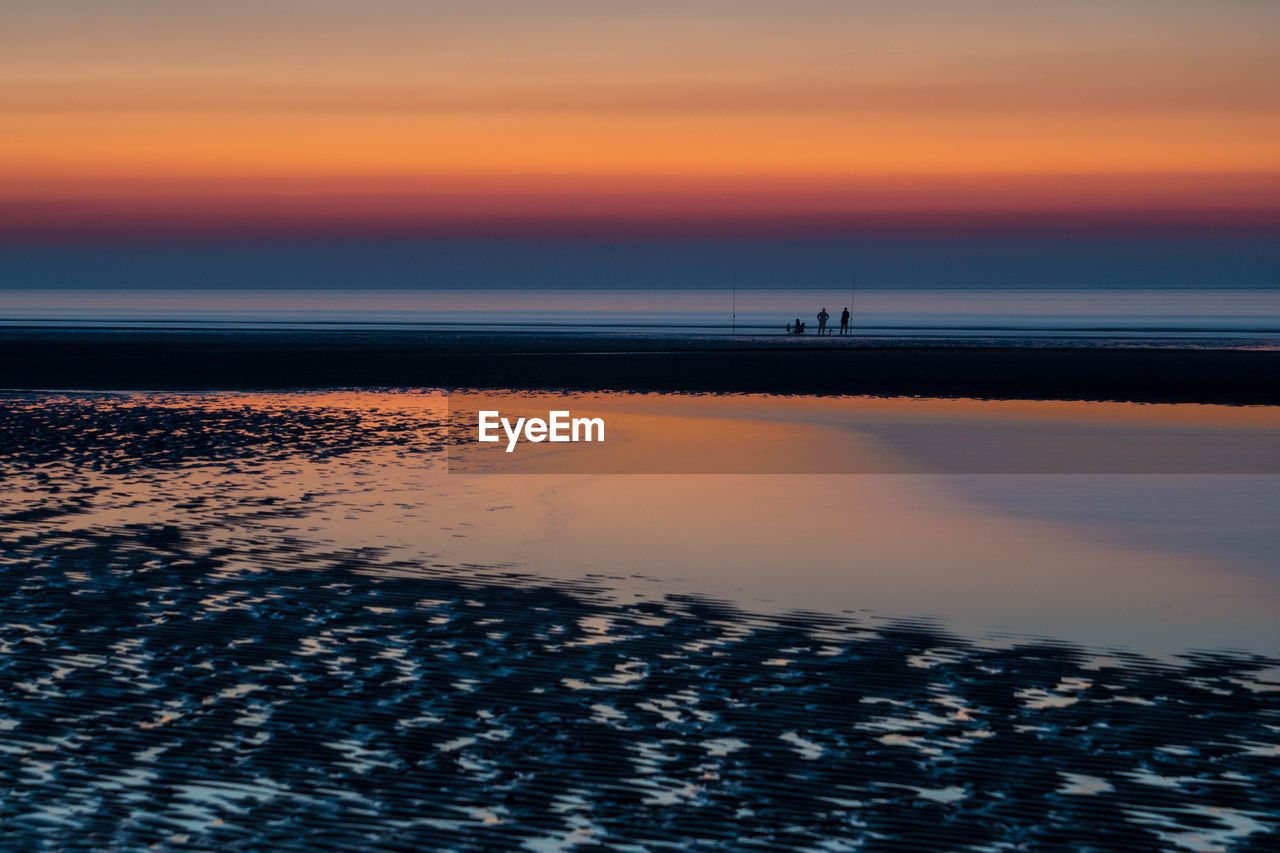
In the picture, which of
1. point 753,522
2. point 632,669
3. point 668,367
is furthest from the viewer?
point 668,367

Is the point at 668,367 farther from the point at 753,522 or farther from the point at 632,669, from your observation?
the point at 632,669

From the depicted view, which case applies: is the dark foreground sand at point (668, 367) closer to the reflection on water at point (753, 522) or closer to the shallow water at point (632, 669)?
the reflection on water at point (753, 522)

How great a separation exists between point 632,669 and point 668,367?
4130 cm

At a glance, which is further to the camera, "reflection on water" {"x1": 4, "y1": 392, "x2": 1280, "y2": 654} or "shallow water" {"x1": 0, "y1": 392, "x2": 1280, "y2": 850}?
"reflection on water" {"x1": 4, "y1": 392, "x2": 1280, "y2": 654}

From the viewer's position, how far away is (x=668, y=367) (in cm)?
5147

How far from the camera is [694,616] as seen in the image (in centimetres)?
1215

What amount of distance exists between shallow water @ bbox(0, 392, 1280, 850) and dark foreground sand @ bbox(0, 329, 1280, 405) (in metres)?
23.0

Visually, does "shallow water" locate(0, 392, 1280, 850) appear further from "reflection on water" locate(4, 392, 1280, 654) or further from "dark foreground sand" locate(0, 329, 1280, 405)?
"dark foreground sand" locate(0, 329, 1280, 405)

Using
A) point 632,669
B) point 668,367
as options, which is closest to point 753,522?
point 632,669

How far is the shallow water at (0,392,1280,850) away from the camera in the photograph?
24.6 ft

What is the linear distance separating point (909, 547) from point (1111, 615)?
3.65 m

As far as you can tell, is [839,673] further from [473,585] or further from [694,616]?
[473,585]

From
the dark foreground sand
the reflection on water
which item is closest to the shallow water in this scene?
the reflection on water

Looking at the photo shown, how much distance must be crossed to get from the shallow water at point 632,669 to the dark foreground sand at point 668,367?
2296cm
